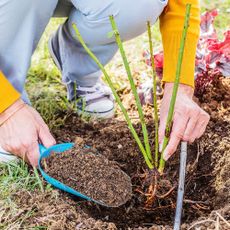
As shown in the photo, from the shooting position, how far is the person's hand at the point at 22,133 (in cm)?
187

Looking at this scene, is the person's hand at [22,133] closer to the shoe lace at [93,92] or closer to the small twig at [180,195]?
the small twig at [180,195]

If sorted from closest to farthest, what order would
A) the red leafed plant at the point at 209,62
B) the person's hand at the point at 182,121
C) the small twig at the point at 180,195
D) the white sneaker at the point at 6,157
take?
the small twig at the point at 180,195, the person's hand at the point at 182,121, the white sneaker at the point at 6,157, the red leafed plant at the point at 209,62

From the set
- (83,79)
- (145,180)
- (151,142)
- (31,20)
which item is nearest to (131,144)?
(151,142)

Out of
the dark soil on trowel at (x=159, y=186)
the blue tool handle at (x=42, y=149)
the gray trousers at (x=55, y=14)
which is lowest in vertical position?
the dark soil on trowel at (x=159, y=186)

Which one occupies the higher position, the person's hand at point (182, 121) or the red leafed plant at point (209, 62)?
the person's hand at point (182, 121)

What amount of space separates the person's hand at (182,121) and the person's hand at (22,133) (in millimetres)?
453

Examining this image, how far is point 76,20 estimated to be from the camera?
2.25 meters

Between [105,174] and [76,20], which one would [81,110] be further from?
[105,174]

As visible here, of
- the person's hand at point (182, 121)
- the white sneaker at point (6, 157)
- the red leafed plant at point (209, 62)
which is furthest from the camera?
the red leafed plant at point (209, 62)

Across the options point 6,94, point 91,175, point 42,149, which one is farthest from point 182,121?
point 6,94

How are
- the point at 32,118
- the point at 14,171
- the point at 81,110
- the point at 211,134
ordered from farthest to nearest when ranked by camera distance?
the point at 81,110 → the point at 211,134 → the point at 14,171 → the point at 32,118

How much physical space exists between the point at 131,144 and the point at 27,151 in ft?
1.65

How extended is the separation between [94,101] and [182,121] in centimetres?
79

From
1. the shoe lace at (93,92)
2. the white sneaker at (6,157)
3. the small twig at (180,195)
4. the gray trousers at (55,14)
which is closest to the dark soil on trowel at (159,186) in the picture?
the small twig at (180,195)
